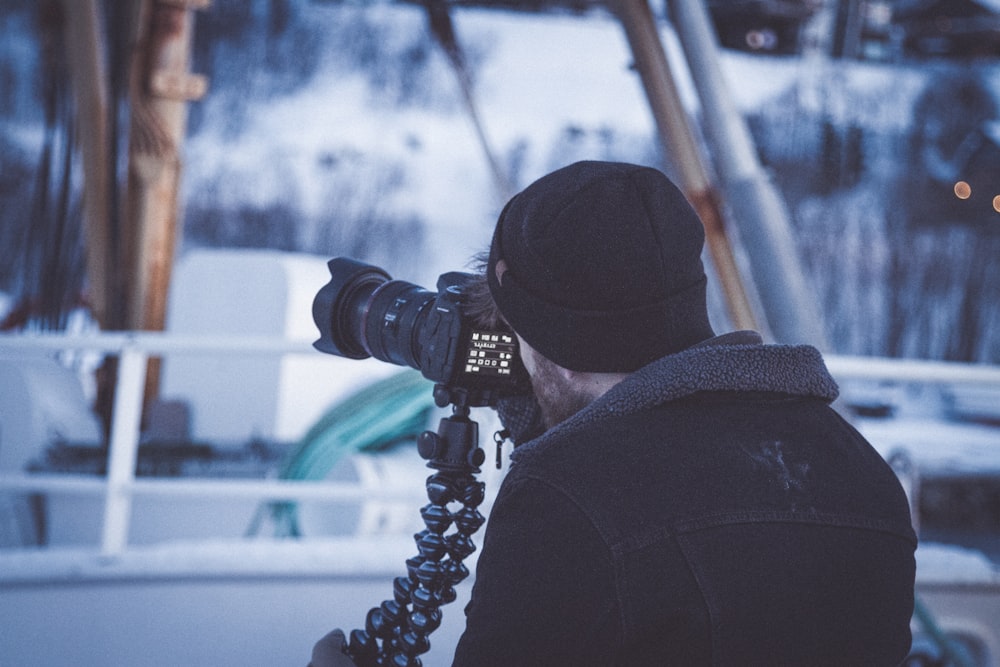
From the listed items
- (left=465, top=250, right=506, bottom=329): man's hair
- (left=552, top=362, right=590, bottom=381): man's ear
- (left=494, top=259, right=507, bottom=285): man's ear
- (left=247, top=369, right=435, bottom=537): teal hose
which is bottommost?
(left=247, top=369, right=435, bottom=537): teal hose

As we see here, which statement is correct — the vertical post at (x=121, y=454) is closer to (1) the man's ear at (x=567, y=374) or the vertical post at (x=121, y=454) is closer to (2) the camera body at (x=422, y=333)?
(2) the camera body at (x=422, y=333)

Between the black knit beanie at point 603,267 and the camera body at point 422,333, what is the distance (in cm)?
16

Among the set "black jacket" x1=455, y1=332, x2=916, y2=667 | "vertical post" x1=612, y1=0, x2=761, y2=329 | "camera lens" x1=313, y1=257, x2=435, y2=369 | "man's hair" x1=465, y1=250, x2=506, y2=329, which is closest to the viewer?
"black jacket" x1=455, y1=332, x2=916, y2=667

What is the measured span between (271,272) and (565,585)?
3665 millimetres

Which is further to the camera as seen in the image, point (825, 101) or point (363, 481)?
point (825, 101)

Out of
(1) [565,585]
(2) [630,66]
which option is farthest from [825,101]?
(1) [565,585]

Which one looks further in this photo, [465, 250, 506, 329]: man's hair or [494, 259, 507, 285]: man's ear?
[465, 250, 506, 329]: man's hair

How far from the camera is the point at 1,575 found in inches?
72.9

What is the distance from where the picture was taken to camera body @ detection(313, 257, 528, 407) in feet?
3.18

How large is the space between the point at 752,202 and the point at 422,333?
1.78m

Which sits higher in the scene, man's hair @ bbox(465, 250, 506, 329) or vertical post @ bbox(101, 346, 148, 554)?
man's hair @ bbox(465, 250, 506, 329)

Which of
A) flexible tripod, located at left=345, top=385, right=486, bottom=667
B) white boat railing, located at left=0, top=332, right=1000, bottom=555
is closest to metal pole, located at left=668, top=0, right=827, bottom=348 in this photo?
white boat railing, located at left=0, top=332, right=1000, bottom=555

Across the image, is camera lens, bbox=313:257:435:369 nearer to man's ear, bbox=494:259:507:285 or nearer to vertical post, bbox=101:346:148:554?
man's ear, bbox=494:259:507:285

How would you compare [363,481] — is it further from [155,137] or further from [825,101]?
[825,101]
